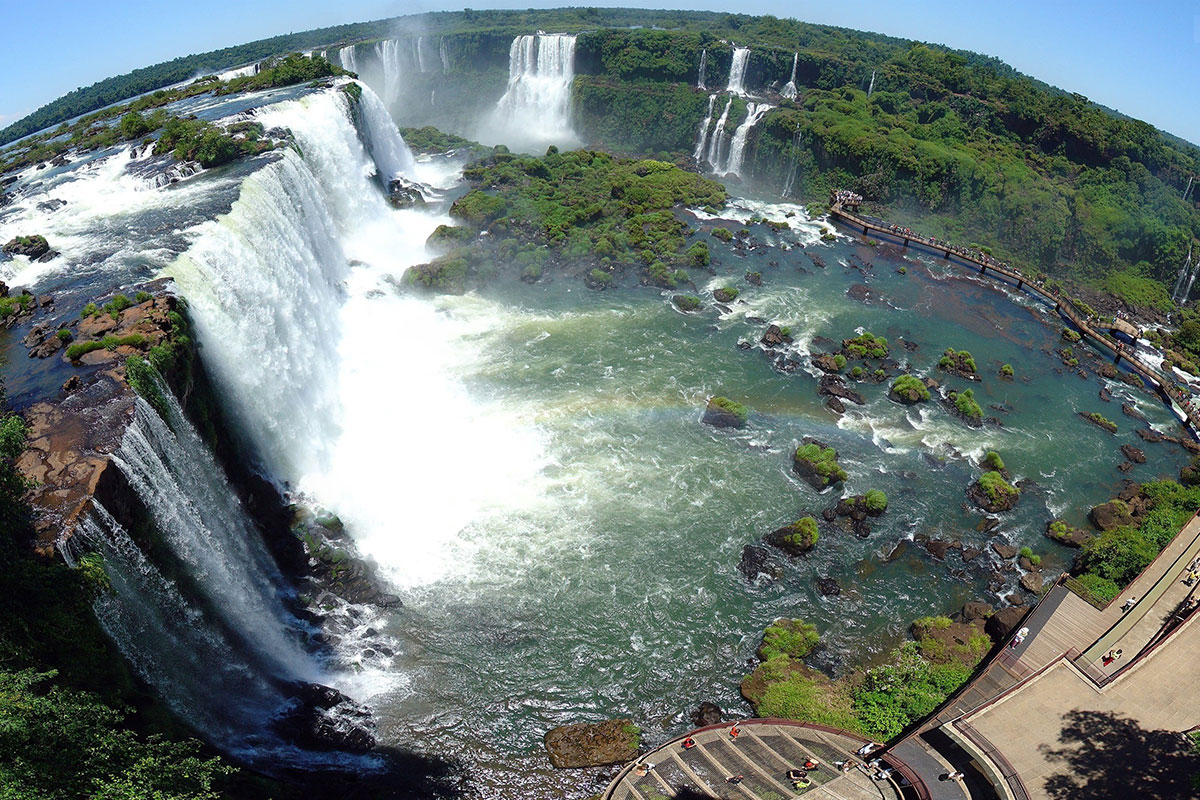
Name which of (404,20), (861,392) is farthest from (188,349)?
(404,20)

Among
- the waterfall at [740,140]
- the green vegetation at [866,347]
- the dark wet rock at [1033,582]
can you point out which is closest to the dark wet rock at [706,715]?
the dark wet rock at [1033,582]

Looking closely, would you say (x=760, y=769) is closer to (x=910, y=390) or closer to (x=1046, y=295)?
(x=910, y=390)

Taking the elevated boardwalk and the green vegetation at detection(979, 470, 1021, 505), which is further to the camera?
the elevated boardwalk

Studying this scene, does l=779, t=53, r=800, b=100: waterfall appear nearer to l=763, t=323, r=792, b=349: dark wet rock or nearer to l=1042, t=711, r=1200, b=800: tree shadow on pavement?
l=763, t=323, r=792, b=349: dark wet rock

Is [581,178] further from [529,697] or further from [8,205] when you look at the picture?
[529,697]

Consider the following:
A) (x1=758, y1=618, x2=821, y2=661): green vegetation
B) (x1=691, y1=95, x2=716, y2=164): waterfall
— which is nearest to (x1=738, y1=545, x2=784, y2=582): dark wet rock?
(x1=758, y1=618, x2=821, y2=661): green vegetation
